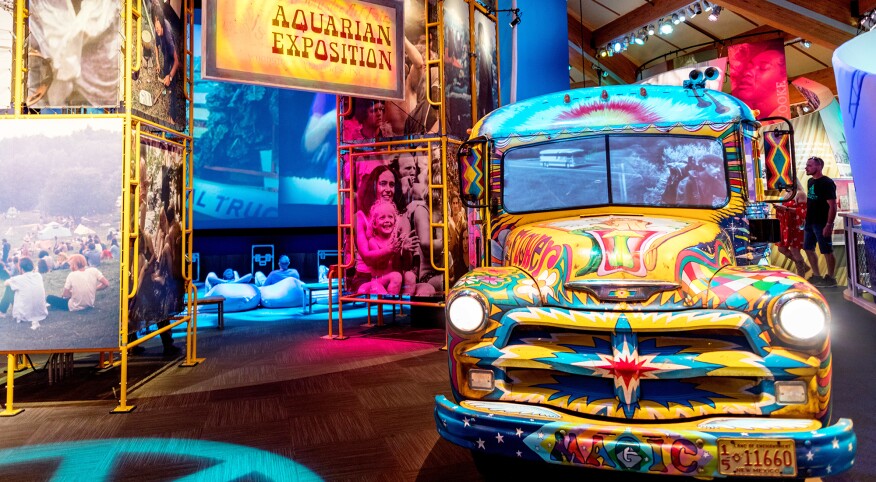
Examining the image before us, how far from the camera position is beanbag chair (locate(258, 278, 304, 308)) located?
30.6 feet

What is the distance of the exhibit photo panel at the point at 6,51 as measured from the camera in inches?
169

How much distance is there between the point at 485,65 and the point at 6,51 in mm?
4946

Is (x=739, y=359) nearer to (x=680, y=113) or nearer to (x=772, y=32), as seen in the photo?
(x=680, y=113)

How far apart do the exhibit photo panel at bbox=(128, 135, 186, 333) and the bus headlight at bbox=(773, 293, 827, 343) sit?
419 centimetres

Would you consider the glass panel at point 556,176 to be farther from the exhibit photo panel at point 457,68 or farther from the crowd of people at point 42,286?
the crowd of people at point 42,286

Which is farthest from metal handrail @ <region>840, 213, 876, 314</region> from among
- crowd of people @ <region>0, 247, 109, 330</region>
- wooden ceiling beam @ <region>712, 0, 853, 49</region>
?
crowd of people @ <region>0, 247, 109, 330</region>

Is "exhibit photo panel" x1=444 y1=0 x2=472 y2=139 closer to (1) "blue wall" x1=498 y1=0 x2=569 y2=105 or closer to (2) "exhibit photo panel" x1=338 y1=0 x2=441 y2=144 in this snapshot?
(2) "exhibit photo panel" x1=338 y1=0 x2=441 y2=144

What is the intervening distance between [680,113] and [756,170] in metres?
0.57

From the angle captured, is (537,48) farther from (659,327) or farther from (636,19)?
(659,327)

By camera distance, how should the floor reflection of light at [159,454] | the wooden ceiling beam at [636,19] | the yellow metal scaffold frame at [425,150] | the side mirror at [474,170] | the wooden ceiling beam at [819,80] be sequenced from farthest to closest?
the wooden ceiling beam at [819,80] < the wooden ceiling beam at [636,19] < the yellow metal scaffold frame at [425,150] < the side mirror at [474,170] < the floor reflection of light at [159,454]

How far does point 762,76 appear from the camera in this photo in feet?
34.4

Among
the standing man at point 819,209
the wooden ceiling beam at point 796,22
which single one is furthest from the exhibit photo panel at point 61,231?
the wooden ceiling beam at point 796,22

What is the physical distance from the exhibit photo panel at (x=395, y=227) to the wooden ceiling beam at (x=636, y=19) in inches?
287

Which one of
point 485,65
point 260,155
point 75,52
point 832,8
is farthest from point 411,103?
point 832,8
